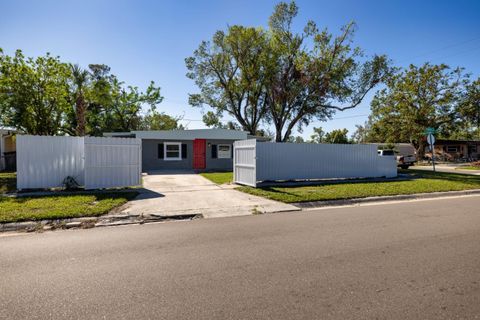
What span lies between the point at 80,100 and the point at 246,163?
1564 centimetres

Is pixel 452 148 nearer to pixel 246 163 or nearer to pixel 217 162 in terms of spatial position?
pixel 217 162

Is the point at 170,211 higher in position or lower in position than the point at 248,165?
lower

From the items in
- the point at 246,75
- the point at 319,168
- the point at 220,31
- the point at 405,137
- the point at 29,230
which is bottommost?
the point at 29,230

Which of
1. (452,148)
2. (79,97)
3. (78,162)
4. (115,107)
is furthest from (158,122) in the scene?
(452,148)

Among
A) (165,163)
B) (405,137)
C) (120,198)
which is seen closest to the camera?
(120,198)

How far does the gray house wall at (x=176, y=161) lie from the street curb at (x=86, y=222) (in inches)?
584

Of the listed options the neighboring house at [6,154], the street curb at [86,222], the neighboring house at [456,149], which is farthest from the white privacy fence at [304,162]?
the neighboring house at [456,149]

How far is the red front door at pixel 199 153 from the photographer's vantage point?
72.3ft

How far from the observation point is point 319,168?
14.1 meters

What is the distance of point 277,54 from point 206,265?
25946 millimetres

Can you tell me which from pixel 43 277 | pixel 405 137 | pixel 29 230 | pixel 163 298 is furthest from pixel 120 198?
pixel 405 137

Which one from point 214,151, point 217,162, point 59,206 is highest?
point 214,151

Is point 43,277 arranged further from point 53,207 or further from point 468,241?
point 468,241

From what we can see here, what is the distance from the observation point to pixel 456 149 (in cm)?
4347
